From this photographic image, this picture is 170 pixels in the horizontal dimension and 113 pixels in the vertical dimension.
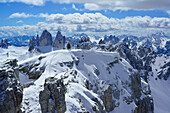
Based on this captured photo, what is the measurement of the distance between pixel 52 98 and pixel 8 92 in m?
11.1

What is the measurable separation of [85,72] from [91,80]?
516cm

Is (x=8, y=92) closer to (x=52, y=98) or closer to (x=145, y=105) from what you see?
(x=52, y=98)

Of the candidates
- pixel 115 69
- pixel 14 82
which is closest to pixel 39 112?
pixel 14 82

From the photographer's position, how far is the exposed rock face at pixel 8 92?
59.0ft

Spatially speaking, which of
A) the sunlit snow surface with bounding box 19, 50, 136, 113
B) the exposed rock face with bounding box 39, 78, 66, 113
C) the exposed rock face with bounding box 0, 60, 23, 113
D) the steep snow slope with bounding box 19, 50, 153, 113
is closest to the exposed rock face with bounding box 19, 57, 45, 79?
the steep snow slope with bounding box 19, 50, 153, 113

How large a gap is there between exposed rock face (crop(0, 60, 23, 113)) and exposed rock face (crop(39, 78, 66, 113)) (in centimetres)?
709

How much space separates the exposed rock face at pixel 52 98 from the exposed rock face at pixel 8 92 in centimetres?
709

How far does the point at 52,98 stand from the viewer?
28.4 metres

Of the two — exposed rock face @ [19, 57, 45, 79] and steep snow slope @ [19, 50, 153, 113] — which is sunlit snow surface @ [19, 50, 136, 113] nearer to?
steep snow slope @ [19, 50, 153, 113]

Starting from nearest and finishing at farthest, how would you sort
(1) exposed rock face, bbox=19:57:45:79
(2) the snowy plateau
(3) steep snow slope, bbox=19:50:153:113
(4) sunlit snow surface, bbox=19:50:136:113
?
(2) the snowy plateau, (4) sunlit snow surface, bbox=19:50:136:113, (3) steep snow slope, bbox=19:50:153:113, (1) exposed rock face, bbox=19:57:45:79

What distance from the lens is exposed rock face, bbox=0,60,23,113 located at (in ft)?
59.0

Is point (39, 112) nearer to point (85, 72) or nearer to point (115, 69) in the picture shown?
point (85, 72)

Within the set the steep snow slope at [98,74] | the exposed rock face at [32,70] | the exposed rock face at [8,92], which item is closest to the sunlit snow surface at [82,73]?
the steep snow slope at [98,74]

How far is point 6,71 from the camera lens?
63.3ft
